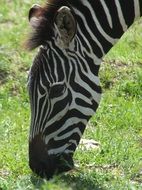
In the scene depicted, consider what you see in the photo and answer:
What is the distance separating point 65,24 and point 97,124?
224 centimetres

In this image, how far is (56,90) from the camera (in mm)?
5617

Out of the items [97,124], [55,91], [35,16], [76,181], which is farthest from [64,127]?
[97,124]

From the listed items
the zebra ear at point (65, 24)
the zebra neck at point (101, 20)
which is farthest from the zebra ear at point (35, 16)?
the zebra neck at point (101, 20)

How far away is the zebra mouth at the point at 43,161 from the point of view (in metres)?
5.58

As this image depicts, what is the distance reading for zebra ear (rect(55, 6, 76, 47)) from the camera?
5.51m

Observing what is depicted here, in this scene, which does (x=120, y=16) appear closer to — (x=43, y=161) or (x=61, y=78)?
(x=61, y=78)

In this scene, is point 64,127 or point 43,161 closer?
point 43,161

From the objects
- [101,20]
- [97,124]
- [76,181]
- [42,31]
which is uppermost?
[42,31]

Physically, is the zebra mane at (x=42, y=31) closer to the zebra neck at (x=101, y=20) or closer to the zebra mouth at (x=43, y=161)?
the zebra neck at (x=101, y=20)

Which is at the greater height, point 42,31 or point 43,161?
point 42,31

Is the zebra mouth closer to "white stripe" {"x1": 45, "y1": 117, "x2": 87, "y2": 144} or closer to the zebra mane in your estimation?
"white stripe" {"x1": 45, "y1": 117, "x2": 87, "y2": 144}

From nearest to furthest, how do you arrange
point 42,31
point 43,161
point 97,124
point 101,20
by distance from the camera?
1. point 43,161
2. point 42,31
3. point 101,20
4. point 97,124

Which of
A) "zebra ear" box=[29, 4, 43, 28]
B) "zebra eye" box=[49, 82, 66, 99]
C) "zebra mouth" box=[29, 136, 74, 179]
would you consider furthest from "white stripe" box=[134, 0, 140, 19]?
"zebra mouth" box=[29, 136, 74, 179]

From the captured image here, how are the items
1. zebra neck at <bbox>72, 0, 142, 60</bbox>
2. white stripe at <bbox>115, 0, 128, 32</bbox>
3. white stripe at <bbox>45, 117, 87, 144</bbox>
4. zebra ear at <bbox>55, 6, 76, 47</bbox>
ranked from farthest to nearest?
white stripe at <bbox>115, 0, 128, 32</bbox> → zebra neck at <bbox>72, 0, 142, 60</bbox> → white stripe at <bbox>45, 117, 87, 144</bbox> → zebra ear at <bbox>55, 6, 76, 47</bbox>
